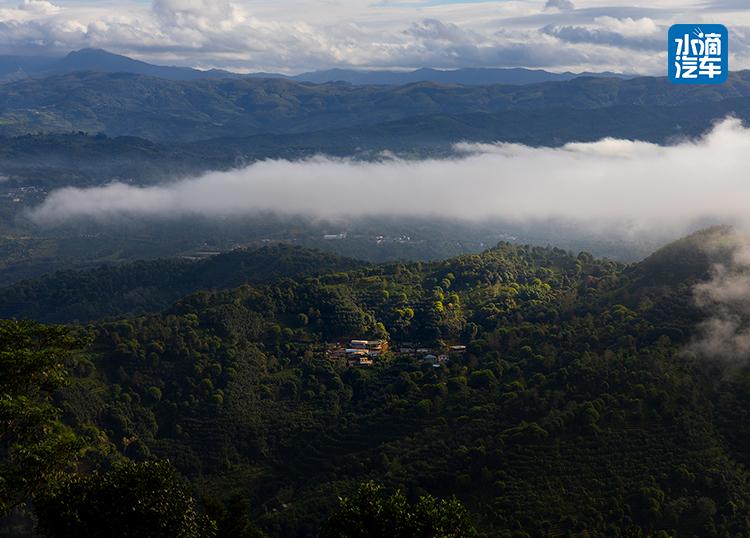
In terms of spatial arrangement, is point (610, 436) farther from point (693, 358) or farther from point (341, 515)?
point (341, 515)

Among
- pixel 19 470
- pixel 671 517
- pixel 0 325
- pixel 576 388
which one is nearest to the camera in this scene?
pixel 19 470

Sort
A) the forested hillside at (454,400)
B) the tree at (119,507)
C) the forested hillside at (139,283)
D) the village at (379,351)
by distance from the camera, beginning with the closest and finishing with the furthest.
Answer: the tree at (119,507) < the forested hillside at (454,400) < the village at (379,351) < the forested hillside at (139,283)

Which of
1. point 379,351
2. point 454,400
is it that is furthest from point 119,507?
point 379,351

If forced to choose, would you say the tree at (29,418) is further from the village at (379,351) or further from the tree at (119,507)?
the village at (379,351)

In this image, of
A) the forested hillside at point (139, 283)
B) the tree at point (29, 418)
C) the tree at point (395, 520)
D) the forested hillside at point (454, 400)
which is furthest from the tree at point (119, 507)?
the forested hillside at point (139, 283)

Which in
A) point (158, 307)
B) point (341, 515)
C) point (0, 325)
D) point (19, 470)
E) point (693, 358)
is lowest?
point (158, 307)

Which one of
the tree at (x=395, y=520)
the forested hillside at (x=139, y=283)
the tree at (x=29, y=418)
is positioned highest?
the tree at (x=29, y=418)

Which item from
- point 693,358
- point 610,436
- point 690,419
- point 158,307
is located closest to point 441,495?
point 610,436
